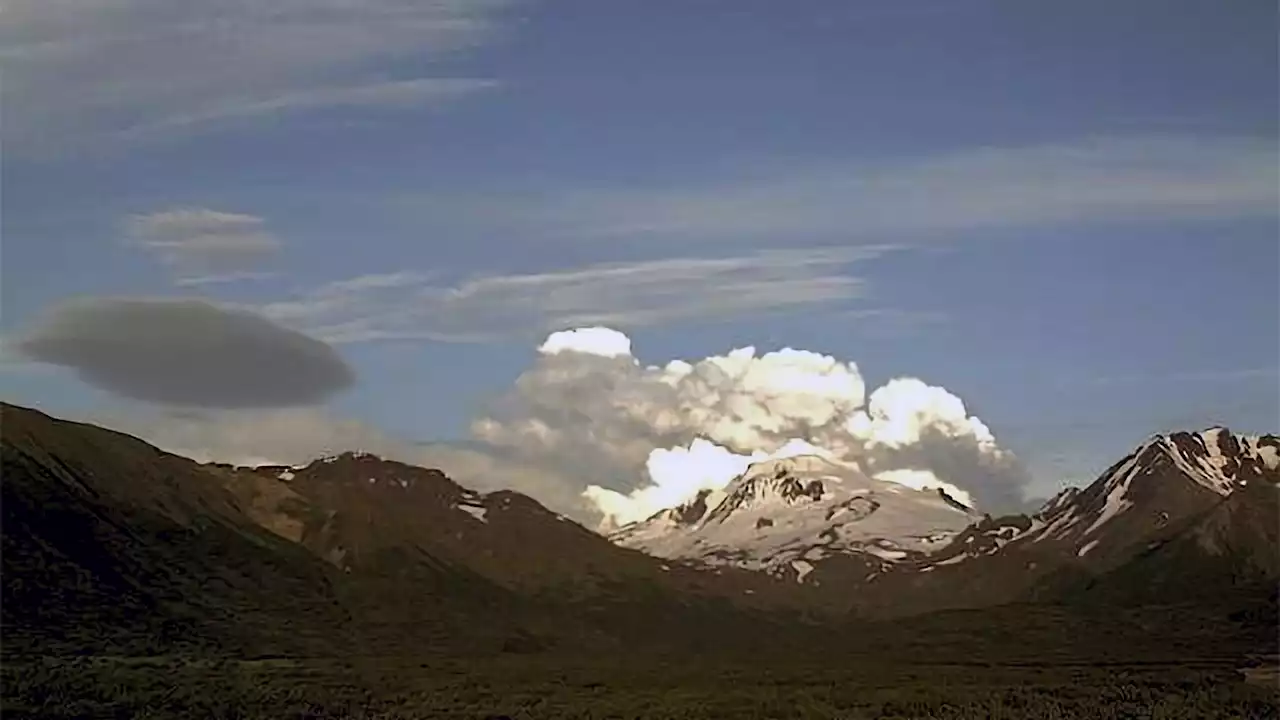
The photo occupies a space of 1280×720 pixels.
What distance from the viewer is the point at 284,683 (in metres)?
159

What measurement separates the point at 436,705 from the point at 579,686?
34368 mm

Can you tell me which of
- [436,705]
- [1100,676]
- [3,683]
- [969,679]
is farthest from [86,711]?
[1100,676]

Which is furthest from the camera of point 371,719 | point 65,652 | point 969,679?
point 969,679

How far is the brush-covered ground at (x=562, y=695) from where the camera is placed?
131 meters

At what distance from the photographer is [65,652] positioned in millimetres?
182125

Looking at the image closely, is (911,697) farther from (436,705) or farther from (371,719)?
(371,719)

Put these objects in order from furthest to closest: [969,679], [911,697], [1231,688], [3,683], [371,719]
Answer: [969,679]
[1231,688]
[911,697]
[3,683]
[371,719]

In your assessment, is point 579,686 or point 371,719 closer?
point 371,719

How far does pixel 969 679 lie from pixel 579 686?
1964 inches

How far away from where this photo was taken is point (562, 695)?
153375mm

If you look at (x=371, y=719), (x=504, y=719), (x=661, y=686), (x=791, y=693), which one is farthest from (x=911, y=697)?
(x=371, y=719)

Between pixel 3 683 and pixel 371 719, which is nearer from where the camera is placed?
pixel 371 719

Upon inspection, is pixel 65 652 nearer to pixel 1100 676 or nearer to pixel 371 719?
pixel 371 719

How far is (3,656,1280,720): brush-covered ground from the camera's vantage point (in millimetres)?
131125
